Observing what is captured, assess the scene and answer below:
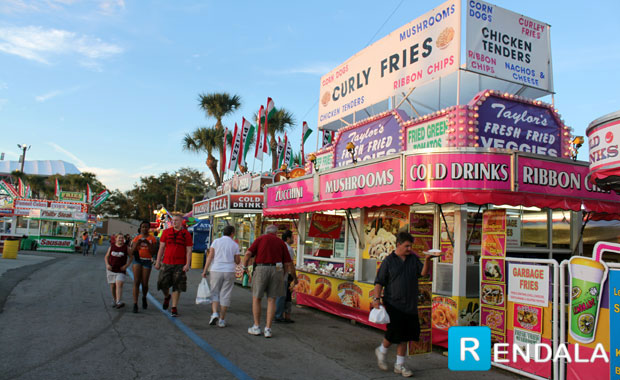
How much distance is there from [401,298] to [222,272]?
11.0ft

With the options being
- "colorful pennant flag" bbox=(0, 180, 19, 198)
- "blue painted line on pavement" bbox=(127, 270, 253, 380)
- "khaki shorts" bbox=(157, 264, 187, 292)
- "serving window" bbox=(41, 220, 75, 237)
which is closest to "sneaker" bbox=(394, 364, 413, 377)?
"blue painted line on pavement" bbox=(127, 270, 253, 380)

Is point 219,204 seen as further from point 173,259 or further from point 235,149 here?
point 173,259

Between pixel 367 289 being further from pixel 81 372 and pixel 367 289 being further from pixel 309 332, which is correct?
pixel 81 372

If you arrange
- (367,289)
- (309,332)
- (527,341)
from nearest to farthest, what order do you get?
(527,341), (309,332), (367,289)

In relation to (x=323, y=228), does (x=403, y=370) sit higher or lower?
lower

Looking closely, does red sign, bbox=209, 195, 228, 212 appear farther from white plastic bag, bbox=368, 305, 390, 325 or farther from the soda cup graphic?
the soda cup graphic

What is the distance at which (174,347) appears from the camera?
570 cm

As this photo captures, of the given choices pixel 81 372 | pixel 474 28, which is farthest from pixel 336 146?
pixel 81 372

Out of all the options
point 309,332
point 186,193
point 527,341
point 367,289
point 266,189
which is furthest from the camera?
point 186,193

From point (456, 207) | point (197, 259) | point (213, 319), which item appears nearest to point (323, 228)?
point (213, 319)

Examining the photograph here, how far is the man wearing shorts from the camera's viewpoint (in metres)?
5.11

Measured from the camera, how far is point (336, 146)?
1145 centimetres

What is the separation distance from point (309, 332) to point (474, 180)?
374cm

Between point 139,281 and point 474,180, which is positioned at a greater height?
point 474,180
